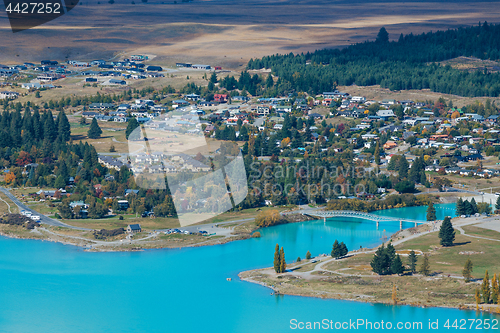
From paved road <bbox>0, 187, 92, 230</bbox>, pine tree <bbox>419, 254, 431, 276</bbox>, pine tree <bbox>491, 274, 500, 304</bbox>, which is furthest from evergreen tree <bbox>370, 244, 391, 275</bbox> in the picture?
paved road <bbox>0, 187, 92, 230</bbox>

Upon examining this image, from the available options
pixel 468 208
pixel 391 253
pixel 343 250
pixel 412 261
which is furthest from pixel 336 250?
pixel 468 208

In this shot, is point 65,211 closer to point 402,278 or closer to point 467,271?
point 402,278

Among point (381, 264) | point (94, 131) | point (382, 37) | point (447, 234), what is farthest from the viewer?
point (382, 37)

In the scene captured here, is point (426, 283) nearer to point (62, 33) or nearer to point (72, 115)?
point (72, 115)

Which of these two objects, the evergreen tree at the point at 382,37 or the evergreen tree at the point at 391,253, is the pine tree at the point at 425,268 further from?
the evergreen tree at the point at 382,37

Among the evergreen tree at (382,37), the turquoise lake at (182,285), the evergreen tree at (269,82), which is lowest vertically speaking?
the turquoise lake at (182,285)

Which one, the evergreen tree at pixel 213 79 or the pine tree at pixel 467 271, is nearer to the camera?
the pine tree at pixel 467 271

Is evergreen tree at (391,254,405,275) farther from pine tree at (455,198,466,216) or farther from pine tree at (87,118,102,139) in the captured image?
pine tree at (87,118,102,139)

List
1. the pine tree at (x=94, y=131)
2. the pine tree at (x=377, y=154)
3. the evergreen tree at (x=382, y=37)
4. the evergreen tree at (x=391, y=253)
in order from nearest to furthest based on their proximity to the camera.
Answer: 1. the evergreen tree at (x=391, y=253)
2. the pine tree at (x=377, y=154)
3. the pine tree at (x=94, y=131)
4. the evergreen tree at (x=382, y=37)

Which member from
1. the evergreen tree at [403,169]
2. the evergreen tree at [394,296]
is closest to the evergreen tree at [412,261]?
the evergreen tree at [394,296]

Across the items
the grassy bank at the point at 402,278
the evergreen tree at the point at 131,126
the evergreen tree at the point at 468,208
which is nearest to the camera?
the grassy bank at the point at 402,278
